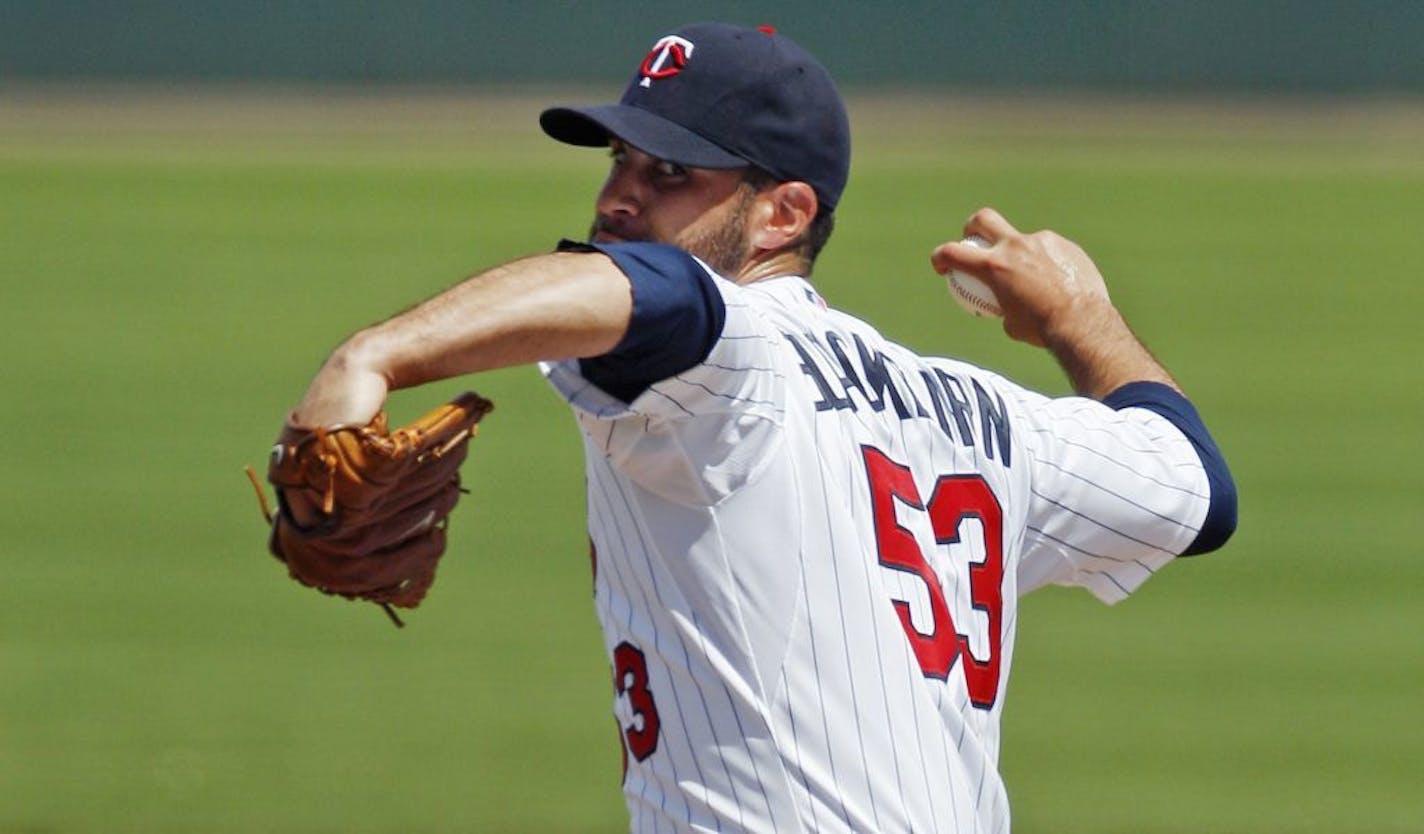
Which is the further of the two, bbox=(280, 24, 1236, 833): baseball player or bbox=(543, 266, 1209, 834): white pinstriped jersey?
bbox=(543, 266, 1209, 834): white pinstriped jersey

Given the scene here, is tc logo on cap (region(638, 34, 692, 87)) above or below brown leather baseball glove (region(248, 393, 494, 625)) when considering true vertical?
above

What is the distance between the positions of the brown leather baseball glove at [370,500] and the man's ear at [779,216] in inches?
25.1

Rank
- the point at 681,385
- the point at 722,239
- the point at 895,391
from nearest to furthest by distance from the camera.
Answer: the point at 681,385
the point at 895,391
the point at 722,239

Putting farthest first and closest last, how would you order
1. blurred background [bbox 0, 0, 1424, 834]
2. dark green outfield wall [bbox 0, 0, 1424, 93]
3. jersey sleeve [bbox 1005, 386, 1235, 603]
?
1. dark green outfield wall [bbox 0, 0, 1424, 93]
2. blurred background [bbox 0, 0, 1424, 834]
3. jersey sleeve [bbox 1005, 386, 1235, 603]

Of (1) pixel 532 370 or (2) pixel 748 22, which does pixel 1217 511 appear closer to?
(1) pixel 532 370

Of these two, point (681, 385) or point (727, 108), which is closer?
point (681, 385)

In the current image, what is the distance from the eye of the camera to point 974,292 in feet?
11.1

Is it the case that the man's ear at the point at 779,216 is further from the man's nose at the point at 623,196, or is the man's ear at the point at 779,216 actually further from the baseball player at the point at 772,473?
the man's nose at the point at 623,196

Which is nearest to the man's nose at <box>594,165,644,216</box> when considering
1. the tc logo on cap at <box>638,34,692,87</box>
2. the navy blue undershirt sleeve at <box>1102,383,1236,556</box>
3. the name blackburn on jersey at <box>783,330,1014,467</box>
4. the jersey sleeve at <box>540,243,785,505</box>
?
the tc logo on cap at <box>638,34,692,87</box>

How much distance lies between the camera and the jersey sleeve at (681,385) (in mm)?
2156

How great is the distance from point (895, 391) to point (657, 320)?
629 millimetres

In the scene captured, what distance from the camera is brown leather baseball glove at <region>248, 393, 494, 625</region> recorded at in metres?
2.02

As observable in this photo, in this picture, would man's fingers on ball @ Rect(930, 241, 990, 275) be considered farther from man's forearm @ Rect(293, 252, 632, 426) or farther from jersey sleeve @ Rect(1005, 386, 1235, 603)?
man's forearm @ Rect(293, 252, 632, 426)

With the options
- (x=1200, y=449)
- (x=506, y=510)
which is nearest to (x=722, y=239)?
(x=1200, y=449)
